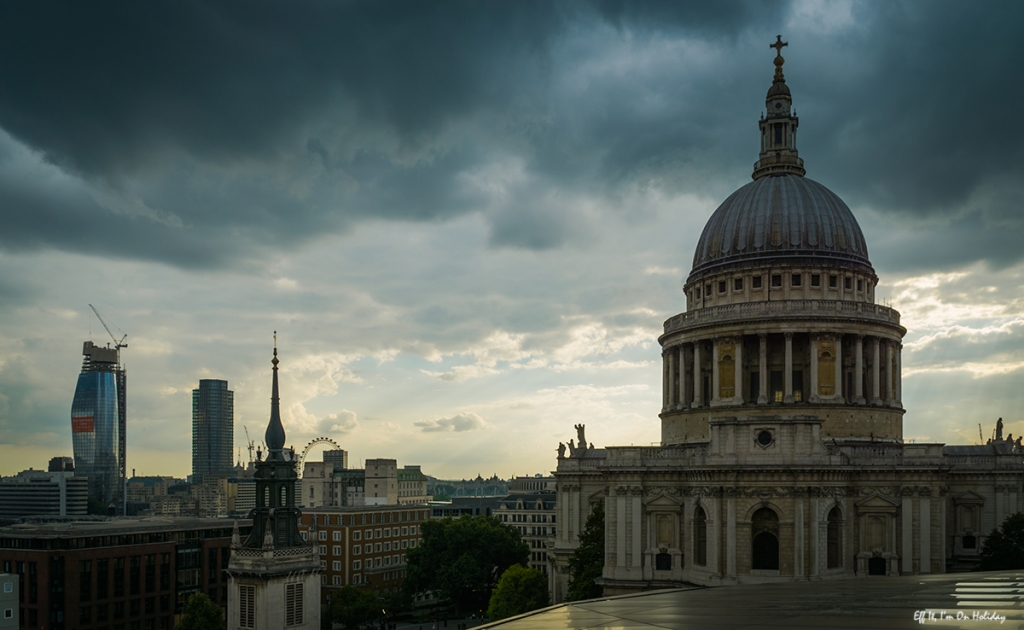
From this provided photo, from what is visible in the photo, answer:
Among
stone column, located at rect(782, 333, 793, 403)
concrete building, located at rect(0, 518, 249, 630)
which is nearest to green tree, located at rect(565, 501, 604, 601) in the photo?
stone column, located at rect(782, 333, 793, 403)

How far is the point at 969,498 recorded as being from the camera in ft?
244

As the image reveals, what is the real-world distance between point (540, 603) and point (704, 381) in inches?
1068

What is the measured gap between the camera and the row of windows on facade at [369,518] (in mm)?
130250

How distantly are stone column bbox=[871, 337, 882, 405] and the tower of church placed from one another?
49.5 metres

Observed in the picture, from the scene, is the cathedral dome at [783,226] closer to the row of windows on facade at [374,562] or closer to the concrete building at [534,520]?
the row of windows on facade at [374,562]

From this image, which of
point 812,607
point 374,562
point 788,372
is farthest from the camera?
point 374,562

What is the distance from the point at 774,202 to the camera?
90625 millimetres

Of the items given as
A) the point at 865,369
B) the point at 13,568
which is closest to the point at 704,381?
the point at 865,369

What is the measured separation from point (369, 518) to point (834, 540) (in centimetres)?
7926

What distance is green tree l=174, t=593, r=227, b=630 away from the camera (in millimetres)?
82688

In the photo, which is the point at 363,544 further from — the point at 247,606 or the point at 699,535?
the point at 699,535

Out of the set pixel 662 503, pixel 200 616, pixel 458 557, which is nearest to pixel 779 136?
pixel 662 503

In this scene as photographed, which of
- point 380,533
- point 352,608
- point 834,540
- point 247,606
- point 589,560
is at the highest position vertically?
point 834,540

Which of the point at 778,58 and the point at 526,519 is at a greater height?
the point at 778,58
